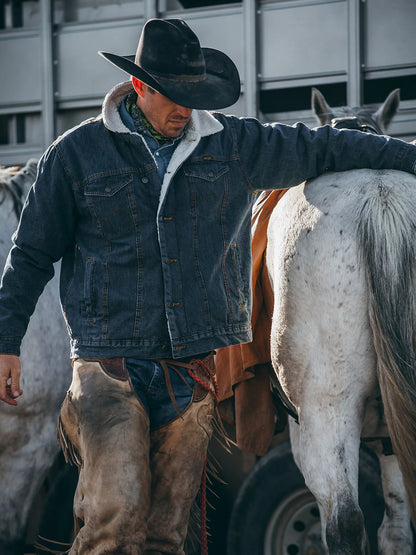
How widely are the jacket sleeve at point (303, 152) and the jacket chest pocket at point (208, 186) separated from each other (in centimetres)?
10

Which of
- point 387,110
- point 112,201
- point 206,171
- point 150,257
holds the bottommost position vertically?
point 150,257

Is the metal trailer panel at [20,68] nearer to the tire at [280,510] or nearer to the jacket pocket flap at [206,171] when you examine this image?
the tire at [280,510]

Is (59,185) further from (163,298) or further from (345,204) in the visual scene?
(345,204)

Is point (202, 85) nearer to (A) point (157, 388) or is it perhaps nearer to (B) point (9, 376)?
(A) point (157, 388)

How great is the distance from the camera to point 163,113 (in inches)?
111

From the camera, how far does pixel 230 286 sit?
9.70ft

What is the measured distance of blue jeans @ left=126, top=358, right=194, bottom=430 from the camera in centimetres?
281

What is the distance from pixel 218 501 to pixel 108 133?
232 centimetres

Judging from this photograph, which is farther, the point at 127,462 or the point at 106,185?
the point at 106,185

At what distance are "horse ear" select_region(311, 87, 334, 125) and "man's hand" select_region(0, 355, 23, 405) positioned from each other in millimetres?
2123

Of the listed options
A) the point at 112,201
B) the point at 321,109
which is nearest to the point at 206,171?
the point at 112,201

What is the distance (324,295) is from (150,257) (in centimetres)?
62

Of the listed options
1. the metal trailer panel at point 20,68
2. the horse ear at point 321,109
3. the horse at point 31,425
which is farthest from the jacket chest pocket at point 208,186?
the metal trailer panel at point 20,68

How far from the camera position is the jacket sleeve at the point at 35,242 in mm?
2818
